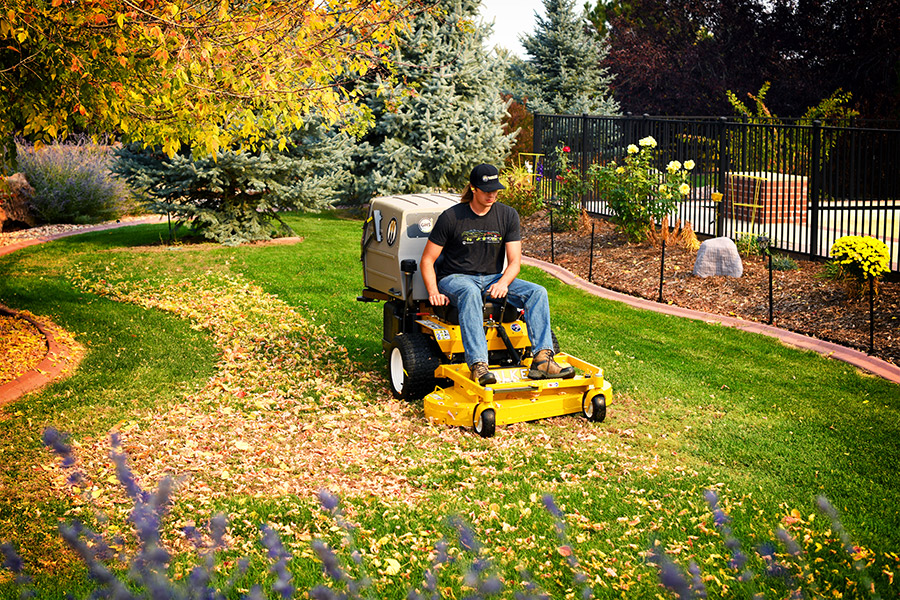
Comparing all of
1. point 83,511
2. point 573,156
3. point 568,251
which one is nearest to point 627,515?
point 83,511

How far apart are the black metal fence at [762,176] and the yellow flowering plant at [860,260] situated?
96cm

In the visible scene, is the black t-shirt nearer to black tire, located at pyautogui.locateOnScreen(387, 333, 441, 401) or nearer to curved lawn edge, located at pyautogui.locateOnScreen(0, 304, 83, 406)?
black tire, located at pyautogui.locateOnScreen(387, 333, 441, 401)

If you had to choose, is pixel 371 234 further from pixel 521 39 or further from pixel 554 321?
pixel 521 39

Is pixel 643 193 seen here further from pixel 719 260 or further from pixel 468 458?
pixel 468 458

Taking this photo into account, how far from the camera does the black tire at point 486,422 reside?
18.4 feet

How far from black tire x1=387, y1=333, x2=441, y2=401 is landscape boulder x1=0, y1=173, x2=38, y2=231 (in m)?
13.6

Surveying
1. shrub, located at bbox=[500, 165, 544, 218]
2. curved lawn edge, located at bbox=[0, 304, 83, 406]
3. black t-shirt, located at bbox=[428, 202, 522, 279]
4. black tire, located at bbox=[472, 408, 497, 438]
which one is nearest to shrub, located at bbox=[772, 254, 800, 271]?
black t-shirt, located at bbox=[428, 202, 522, 279]

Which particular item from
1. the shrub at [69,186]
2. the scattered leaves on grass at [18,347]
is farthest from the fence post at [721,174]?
the shrub at [69,186]

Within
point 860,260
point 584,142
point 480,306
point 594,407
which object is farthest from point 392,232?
point 584,142

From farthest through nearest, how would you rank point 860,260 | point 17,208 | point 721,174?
point 17,208, point 721,174, point 860,260

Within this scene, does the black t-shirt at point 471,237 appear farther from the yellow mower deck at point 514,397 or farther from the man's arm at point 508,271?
the yellow mower deck at point 514,397

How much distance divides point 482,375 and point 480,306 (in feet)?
1.58

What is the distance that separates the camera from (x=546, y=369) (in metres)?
5.87

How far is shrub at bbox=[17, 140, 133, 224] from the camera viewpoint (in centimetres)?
1777
